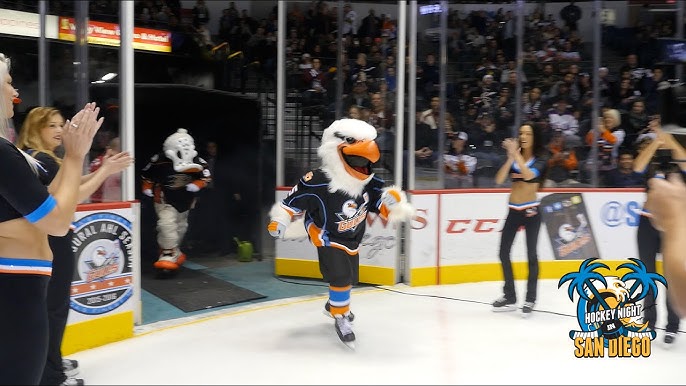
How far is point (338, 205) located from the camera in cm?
412

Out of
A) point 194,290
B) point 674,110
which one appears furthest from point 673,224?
point 194,290

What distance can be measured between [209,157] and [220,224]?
29.4 inches

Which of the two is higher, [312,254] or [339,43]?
[339,43]

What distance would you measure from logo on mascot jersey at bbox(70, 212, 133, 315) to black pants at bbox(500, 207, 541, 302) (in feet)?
8.81

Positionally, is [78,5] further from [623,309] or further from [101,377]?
[623,309]

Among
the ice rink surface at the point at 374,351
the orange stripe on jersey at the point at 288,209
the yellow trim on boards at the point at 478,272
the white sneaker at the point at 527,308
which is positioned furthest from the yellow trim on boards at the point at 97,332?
the white sneaker at the point at 527,308

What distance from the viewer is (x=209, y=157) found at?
7012mm

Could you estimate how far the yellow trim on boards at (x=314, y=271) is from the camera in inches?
232

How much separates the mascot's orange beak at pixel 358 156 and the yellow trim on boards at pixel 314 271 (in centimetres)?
191

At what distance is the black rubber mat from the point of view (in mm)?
5113

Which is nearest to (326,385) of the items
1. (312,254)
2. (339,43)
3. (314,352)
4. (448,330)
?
(314,352)

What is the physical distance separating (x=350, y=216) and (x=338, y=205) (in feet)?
0.36

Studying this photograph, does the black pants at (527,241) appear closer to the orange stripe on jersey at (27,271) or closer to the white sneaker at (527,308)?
the white sneaker at (527,308)

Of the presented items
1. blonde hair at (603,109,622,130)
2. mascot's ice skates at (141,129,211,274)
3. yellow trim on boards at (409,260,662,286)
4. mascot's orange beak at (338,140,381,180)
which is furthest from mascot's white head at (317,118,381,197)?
blonde hair at (603,109,622,130)
